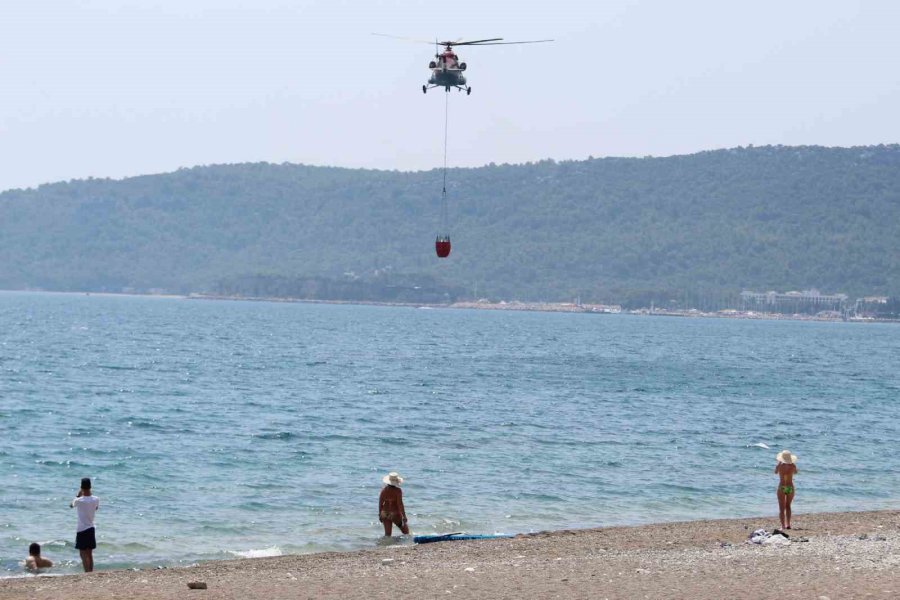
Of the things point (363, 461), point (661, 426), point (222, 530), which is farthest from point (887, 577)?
point (661, 426)

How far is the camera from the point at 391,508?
22.2 meters

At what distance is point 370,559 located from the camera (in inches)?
760

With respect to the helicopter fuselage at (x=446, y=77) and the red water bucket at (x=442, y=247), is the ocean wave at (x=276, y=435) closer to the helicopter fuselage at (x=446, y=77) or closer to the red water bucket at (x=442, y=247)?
the red water bucket at (x=442, y=247)

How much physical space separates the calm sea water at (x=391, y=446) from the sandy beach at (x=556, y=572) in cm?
247

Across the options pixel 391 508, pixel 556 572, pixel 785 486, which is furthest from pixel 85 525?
pixel 785 486

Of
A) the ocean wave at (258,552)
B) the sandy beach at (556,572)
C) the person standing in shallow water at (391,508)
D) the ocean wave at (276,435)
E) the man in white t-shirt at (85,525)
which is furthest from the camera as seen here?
the ocean wave at (276,435)

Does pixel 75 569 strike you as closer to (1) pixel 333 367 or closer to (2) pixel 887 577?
(2) pixel 887 577

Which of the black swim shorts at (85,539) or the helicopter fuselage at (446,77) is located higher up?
the helicopter fuselage at (446,77)

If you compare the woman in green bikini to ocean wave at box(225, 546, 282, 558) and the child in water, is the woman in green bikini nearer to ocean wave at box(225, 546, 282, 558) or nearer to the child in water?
ocean wave at box(225, 546, 282, 558)

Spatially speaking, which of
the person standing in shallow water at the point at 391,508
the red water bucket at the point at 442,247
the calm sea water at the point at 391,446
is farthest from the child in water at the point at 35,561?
the red water bucket at the point at 442,247

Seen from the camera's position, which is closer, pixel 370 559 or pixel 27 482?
pixel 370 559

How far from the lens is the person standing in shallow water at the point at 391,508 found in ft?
72.4

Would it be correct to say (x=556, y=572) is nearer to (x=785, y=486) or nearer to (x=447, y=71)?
(x=785, y=486)

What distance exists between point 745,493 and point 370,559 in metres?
11.4
